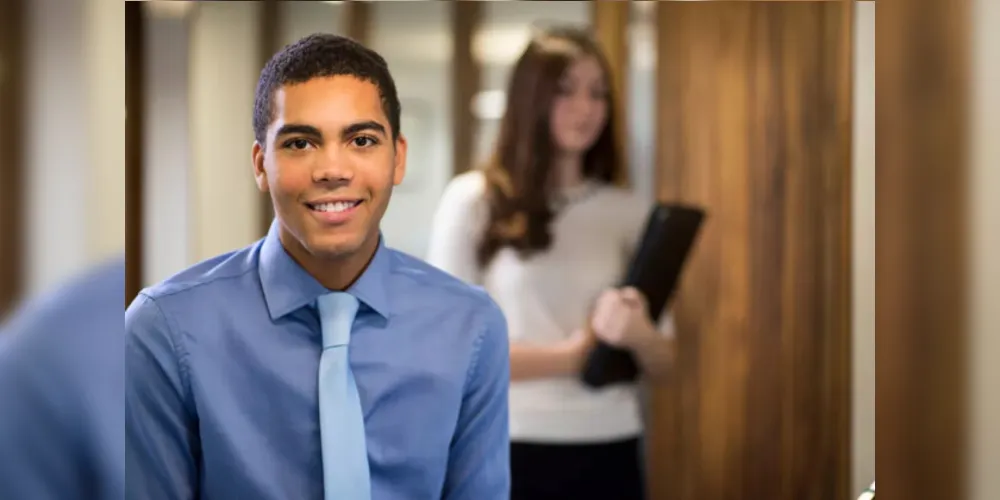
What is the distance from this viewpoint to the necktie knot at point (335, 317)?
1072 mm

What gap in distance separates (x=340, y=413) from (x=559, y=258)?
0.36 m

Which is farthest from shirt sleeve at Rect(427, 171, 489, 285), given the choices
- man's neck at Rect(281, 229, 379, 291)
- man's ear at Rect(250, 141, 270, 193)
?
man's ear at Rect(250, 141, 270, 193)

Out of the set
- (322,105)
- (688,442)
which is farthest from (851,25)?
(322,105)

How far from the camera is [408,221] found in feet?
3.70

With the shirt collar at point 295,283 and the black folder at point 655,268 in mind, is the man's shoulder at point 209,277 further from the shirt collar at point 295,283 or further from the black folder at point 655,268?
the black folder at point 655,268

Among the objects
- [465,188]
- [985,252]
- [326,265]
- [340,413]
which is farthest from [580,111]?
[985,252]

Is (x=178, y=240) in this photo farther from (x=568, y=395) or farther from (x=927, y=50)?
(x=927, y=50)

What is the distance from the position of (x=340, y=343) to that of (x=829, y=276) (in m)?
0.70

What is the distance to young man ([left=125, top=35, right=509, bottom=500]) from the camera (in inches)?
41.3

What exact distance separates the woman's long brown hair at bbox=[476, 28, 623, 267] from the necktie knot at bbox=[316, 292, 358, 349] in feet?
0.64

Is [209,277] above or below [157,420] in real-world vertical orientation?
above

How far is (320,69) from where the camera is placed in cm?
106

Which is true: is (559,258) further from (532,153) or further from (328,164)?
(328,164)

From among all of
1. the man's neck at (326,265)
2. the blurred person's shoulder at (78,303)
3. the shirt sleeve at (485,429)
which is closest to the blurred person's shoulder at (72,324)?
the blurred person's shoulder at (78,303)
